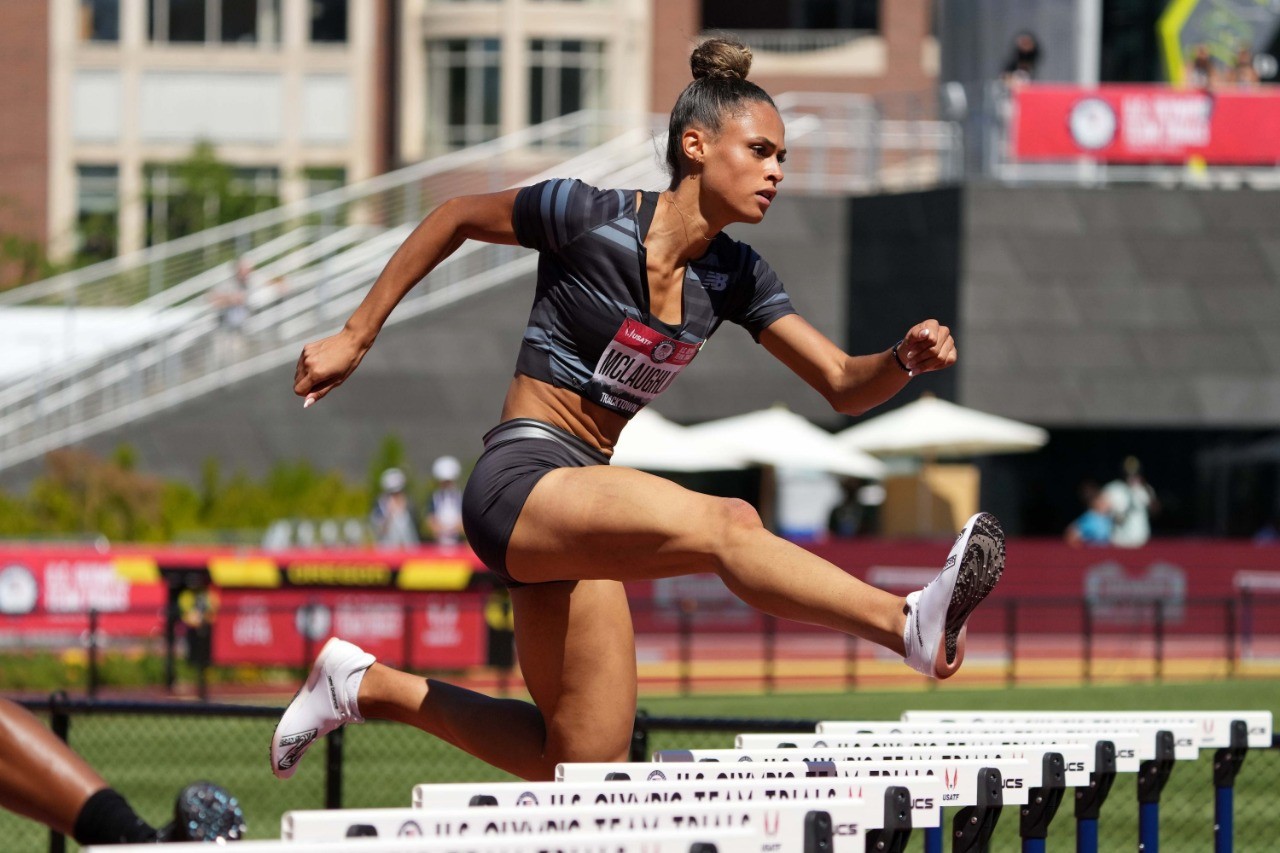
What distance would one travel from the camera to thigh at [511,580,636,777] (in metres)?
A: 5.46

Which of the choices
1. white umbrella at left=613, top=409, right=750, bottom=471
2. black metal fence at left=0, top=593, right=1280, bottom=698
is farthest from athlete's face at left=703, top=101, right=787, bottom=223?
white umbrella at left=613, top=409, right=750, bottom=471

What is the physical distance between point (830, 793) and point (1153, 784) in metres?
1.81

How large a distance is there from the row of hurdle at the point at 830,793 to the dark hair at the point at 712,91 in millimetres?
1745

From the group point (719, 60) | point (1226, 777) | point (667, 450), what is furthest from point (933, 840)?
point (667, 450)

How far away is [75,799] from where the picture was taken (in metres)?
4.05

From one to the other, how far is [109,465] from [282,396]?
5.21 meters

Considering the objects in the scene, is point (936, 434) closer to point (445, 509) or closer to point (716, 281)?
point (445, 509)

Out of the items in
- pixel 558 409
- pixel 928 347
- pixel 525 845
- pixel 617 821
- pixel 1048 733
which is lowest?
pixel 1048 733

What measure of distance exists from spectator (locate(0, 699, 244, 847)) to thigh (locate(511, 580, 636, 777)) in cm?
153

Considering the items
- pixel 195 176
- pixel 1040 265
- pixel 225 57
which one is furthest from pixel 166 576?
pixel 225 57

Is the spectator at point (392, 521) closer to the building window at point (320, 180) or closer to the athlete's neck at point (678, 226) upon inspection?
the athlete's neck at point (678, 226)

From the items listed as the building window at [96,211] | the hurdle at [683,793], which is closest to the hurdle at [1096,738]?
the hurdle at [683,793]

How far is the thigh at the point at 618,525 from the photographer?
494cm

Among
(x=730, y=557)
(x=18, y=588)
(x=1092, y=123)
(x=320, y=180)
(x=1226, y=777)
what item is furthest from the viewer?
(x=320, y=180)
